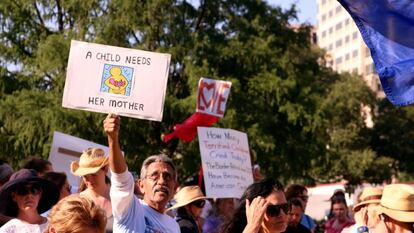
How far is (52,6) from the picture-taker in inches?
1118

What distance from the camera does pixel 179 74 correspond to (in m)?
28.3

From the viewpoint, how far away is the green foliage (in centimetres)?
2588

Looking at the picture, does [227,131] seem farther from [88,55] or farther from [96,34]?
[96,34]

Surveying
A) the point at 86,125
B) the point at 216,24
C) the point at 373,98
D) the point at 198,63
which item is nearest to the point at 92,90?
the point at 86,125

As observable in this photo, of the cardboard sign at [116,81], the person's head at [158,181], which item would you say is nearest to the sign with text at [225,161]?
the cardboard sign at [116,81]

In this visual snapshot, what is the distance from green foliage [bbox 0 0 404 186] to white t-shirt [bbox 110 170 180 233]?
19.6 metres

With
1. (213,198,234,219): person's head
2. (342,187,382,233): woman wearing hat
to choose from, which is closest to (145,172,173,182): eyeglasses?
(342,187,382,233): woman wearing hat

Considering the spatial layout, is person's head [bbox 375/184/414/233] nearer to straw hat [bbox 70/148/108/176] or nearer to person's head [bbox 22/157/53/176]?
straw hat [bbox 70/148/108/176]

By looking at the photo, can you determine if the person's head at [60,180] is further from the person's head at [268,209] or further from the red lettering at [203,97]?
the red lettering at [203,97]

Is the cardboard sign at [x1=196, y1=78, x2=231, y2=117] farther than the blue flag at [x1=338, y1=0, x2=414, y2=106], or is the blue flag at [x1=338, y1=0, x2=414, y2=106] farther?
the cardboard sign at [x1=196, y1=78, x2=231, y2=117]

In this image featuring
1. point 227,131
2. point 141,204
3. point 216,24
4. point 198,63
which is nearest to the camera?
point 141,204

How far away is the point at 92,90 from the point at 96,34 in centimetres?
2060

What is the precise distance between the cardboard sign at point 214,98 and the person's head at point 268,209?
20.5ft

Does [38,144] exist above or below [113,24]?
below
